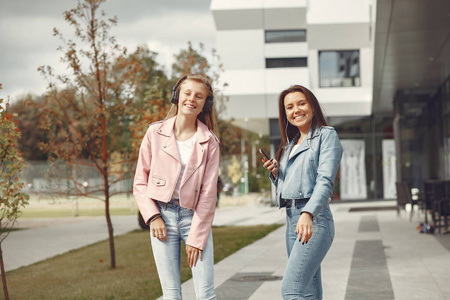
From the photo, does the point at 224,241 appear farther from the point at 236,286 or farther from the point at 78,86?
the point at 236,286

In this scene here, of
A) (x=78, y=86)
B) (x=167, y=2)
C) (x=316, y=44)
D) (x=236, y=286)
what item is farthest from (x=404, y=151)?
(x=167, y=2)

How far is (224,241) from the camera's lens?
15.4m

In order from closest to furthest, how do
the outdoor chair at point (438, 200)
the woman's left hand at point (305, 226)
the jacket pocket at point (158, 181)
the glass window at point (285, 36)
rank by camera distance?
the woman's left hand at point (305, 226)
the jacket pocket at point (158, 181)
the outdoor chair at point (438, 200)
the glass window at point (285, 36)

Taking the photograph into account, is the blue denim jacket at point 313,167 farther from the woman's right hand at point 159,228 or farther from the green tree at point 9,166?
the green tree at point 9,166

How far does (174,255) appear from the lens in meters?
3.91

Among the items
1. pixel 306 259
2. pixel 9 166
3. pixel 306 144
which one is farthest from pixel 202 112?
pixel 9 166

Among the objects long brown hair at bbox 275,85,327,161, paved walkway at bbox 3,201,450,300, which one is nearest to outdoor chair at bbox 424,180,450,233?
paved walkway at bbox 3,201,450,300

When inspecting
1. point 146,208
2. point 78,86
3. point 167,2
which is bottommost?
point 146,208

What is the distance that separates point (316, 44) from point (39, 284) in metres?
24.8

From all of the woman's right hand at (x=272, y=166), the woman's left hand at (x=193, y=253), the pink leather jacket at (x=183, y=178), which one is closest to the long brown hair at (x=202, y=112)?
the pink leather jacket at (x=183, y=178)

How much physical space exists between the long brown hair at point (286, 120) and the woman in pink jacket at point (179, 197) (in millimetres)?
525

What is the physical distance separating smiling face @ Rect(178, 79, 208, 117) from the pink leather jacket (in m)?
0.10

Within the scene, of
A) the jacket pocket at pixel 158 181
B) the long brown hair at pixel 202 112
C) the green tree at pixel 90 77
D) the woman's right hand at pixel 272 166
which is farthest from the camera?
the green tree at pixel 90 77

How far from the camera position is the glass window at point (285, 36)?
115 feet
